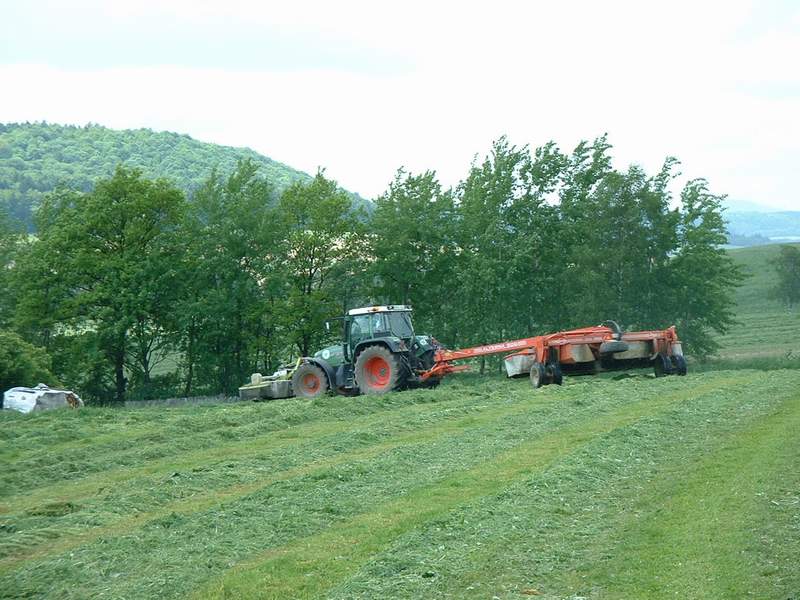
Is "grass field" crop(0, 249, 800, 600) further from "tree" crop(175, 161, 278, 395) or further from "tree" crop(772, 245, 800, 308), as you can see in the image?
"tree" crop(772, 245, 800, 308)

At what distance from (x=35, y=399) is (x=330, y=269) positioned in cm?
1319

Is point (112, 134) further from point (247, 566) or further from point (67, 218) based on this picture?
point (247, 566)

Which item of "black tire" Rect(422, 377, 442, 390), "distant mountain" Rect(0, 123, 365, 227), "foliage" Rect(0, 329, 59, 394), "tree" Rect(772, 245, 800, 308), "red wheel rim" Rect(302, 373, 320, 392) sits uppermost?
"distant mountain" Rect(0, 123, 365, 227)

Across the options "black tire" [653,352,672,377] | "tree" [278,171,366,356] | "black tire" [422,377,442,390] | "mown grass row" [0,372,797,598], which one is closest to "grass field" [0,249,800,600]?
"mown grass row" [0,372,797,598]

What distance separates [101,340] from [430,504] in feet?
92.7

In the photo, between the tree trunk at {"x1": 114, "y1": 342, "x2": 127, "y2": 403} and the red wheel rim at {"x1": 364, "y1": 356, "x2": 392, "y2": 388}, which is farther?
the tree trunk at {"x1": 114, "y1": 342, "x2": 127, "y2": 403}

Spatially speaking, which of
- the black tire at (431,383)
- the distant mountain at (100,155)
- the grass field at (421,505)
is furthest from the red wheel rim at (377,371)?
the distant mountain at (100,155)

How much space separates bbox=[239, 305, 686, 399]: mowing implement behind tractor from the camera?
23719 millimetres

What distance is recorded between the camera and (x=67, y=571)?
29.2 feet

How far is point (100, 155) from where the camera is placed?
15450cm

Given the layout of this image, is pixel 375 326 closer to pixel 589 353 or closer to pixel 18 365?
pixel 589 353

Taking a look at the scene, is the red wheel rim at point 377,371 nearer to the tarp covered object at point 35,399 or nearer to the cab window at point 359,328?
the cab window at point 359,328

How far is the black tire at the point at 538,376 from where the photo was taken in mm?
24062

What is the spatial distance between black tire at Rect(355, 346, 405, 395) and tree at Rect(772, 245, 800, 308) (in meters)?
49.4
